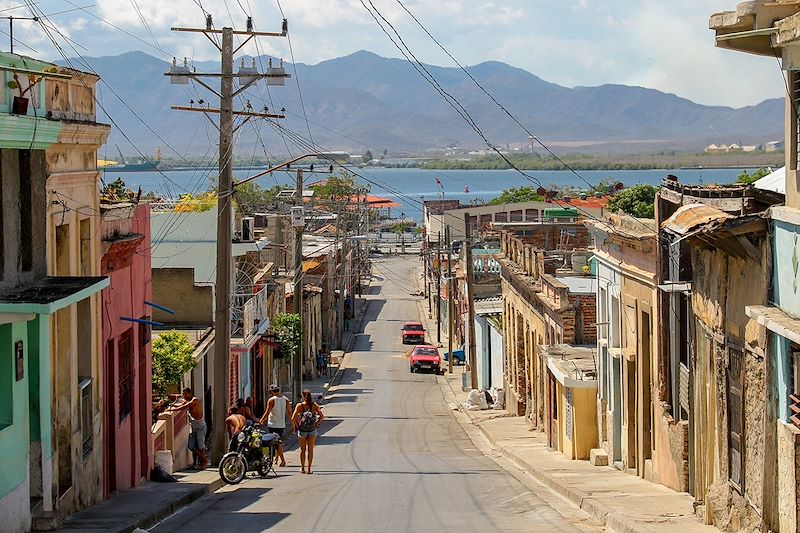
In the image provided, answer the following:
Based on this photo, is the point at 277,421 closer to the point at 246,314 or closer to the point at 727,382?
the point at 727,382

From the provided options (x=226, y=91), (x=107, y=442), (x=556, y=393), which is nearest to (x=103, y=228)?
(x=107, y=442)

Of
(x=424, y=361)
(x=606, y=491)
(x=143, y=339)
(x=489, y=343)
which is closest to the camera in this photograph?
(x=606, y=491)

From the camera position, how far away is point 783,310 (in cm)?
1290

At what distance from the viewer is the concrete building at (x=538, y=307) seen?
32938 mm

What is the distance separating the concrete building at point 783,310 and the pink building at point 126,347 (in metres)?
10.2

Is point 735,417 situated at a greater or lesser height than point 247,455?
greater

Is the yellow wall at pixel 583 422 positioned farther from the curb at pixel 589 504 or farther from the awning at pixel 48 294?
the awning at pixel 48 294

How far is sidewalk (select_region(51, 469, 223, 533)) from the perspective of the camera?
1593cm

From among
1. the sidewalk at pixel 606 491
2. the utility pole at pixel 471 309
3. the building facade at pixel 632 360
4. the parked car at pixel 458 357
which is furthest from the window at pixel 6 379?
the parked car at pixel 458 357

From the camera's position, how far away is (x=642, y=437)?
22297 millimetres

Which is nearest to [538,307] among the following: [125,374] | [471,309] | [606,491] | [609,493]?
[471,309]

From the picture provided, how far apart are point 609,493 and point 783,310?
6.54 m

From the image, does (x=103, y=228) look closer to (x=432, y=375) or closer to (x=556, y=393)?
(x=556, y=393)

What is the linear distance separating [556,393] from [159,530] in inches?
654
